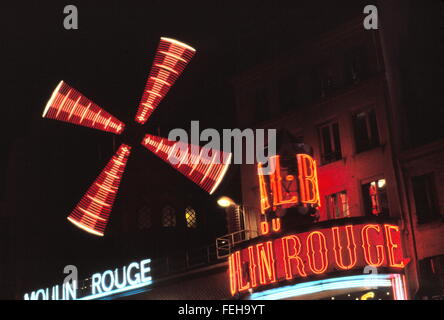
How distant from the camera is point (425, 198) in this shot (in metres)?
15.7

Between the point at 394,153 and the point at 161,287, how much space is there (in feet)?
24.8

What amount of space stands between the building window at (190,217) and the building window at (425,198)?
1031 cm

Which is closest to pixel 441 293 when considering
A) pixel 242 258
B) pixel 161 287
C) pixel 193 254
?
pixel 242 258

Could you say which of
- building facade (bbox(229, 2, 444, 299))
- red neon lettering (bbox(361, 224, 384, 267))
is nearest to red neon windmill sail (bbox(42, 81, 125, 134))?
building facade (bbox(229, 2, 444, 299))

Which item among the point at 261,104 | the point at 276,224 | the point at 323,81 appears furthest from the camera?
the point at 261,104

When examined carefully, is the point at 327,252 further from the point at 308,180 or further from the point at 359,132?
the point at 359,132

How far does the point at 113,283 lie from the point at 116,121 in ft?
15.2

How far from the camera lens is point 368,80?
17078 millimetres

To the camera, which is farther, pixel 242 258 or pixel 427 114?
pixel 427 114

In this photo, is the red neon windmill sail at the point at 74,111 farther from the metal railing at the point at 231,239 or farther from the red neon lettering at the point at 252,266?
the red neon lettering at the point at 252,266

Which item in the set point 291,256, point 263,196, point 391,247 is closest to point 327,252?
point 291,256

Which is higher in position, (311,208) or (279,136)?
(279,136)
